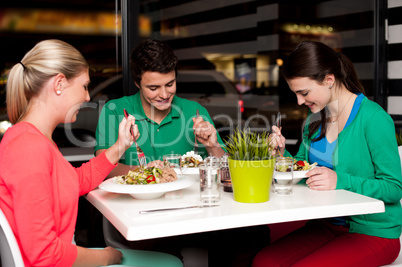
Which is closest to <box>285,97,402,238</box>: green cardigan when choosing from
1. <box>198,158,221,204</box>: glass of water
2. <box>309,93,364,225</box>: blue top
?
<box>309,93,364,225</box>: blue top

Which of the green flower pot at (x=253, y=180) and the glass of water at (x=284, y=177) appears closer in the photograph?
the green flower pot at (x=253, y=180)

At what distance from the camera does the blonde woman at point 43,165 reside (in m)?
1.17

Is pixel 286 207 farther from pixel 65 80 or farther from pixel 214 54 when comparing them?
pixel 214 54

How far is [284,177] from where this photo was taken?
5.11 feet

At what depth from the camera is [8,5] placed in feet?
11.2

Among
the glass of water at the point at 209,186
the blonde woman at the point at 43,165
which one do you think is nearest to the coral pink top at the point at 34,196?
the blonde woman at the point at 43,165

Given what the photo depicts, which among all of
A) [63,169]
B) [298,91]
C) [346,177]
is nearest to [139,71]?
[298,91]

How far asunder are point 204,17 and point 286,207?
353 cm

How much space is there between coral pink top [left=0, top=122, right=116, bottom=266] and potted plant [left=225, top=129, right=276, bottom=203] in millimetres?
567

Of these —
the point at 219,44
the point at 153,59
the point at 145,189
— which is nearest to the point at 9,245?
the point at 145,189

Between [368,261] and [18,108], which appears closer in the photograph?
[18,108]

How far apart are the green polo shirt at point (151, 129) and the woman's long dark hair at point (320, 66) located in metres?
0.59

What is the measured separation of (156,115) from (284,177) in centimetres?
105

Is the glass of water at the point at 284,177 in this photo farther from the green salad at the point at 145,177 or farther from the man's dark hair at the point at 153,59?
the man's dark hair at the point at 153,59
